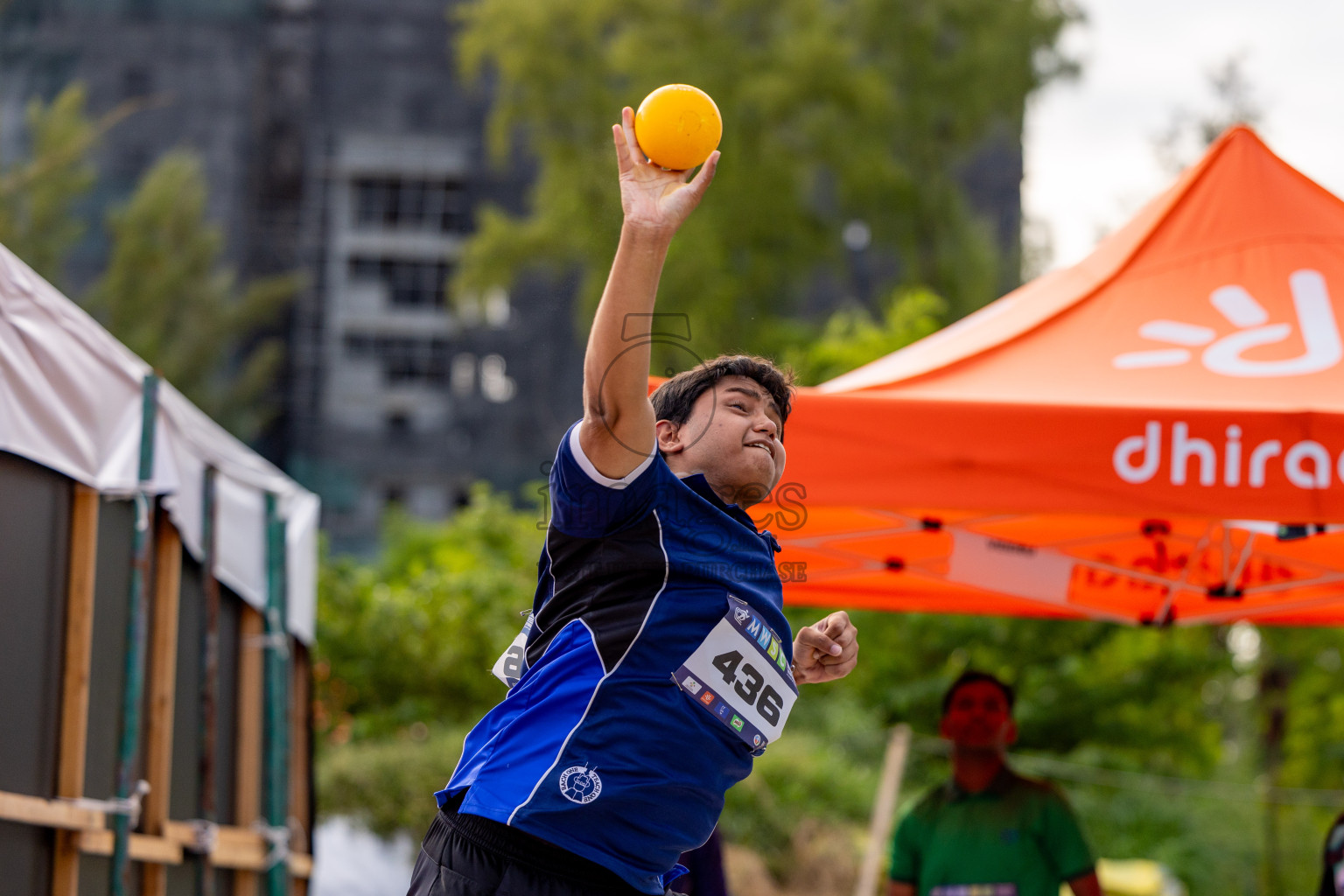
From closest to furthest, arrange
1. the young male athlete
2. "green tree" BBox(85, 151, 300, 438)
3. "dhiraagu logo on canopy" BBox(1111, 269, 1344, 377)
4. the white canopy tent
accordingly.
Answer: the young male athlete < "dhiraagu logo on canopy" BBox(1111, 269, 1344, 377) < the white canopy tent < "green tree" BBox(85, 151, 300, 438)

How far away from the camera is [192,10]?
127 ft

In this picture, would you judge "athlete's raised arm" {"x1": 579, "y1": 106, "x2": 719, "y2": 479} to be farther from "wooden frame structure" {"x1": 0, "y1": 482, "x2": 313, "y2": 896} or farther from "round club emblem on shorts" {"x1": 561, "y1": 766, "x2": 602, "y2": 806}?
"wooden frame structure" {"x1": 0, "y1": 482, "x2": 313, "y2": 896}

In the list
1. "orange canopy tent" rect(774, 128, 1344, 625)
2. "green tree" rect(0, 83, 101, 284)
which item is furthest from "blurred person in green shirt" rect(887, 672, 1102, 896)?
"green tree" rect(0, 83, 101, 284)

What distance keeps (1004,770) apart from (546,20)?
2162cm

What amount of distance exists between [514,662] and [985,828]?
3065 millimetres

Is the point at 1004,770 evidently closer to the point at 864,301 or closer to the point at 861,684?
the point at 861,684

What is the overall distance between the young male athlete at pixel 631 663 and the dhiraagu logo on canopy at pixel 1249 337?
2.19 m

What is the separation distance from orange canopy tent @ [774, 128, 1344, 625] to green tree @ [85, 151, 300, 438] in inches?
966

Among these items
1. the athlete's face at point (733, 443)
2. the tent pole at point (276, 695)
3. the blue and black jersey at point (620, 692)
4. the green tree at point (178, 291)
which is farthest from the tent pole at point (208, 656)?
the green tree at point (178, 291)

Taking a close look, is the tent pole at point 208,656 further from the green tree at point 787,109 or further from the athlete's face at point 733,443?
the green tree at point 787,109

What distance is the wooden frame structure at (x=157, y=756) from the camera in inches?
171

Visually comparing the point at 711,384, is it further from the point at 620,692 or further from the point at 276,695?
the point at 276,695

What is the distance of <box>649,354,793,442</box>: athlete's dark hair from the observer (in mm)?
2465

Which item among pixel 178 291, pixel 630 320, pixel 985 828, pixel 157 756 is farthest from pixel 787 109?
pixel 630 320
